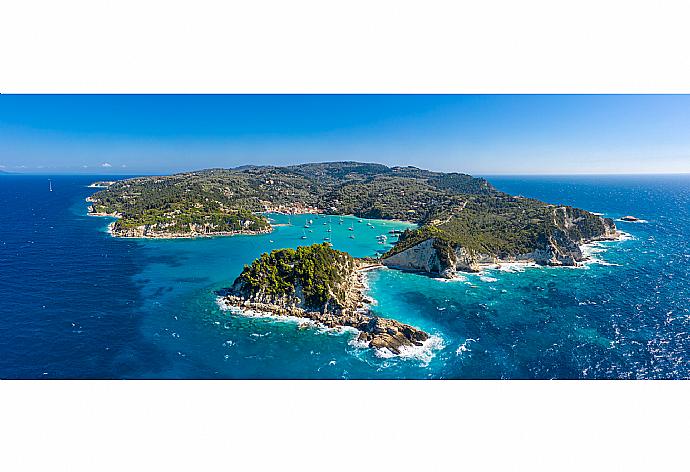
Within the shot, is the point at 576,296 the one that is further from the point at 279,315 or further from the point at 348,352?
the point at 279,315

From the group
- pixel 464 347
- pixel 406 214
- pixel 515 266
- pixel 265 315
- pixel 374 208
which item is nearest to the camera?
pixel 464 347

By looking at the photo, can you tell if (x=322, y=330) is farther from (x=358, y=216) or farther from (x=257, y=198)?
(x=257, y=198)

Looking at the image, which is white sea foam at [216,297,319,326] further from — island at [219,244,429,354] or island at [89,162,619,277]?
island at [89,162,619,277]

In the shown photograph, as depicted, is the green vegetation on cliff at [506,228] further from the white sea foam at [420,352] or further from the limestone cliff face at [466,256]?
the white sea foam at [420,352]

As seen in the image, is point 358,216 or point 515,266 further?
point 358,216

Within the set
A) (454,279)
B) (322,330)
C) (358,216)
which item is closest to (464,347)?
(322,330)

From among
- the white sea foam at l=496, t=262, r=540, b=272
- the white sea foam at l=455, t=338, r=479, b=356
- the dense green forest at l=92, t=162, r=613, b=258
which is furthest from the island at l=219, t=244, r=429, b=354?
the white sea foam at l=496, t=262, r=540, b=272

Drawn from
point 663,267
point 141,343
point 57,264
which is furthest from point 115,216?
point 663,267

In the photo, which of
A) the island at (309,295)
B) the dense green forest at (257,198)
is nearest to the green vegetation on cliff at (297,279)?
the island at (309,295)
